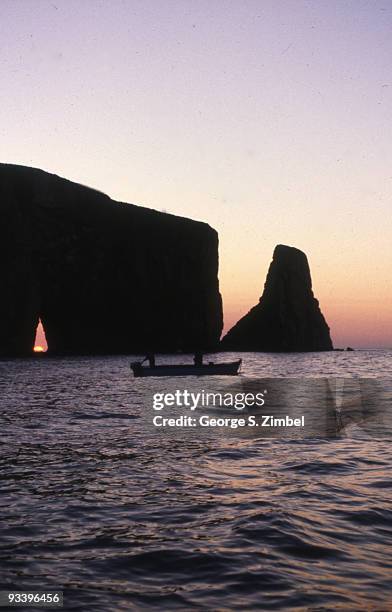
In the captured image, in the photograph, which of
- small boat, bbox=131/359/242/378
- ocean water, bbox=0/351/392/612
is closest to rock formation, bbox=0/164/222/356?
small boat, bbox=131/359/242/378

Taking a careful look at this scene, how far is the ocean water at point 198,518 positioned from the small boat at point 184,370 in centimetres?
3273

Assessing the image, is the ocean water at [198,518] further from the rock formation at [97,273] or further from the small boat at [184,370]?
the rock formation at [97,273]

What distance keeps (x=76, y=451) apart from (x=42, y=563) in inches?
334

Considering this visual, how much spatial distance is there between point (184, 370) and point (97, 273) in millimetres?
89033

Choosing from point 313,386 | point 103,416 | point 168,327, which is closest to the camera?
point 103,416

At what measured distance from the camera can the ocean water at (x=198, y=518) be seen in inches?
271

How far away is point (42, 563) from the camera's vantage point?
25.0 ft

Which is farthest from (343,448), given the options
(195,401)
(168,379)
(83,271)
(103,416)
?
(83,271)

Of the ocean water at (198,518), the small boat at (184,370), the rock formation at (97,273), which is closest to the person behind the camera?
the ocean water at (198,518)

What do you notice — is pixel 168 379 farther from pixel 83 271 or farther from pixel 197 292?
pixel 197 292

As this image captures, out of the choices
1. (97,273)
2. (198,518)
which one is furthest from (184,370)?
(97,273)

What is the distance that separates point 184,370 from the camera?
5300 centimetres

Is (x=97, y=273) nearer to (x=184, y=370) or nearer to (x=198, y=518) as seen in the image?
(x=184, y=370)

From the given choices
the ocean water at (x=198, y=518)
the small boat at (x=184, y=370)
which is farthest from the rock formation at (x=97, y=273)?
the ocean water at (x=198, y=518)
